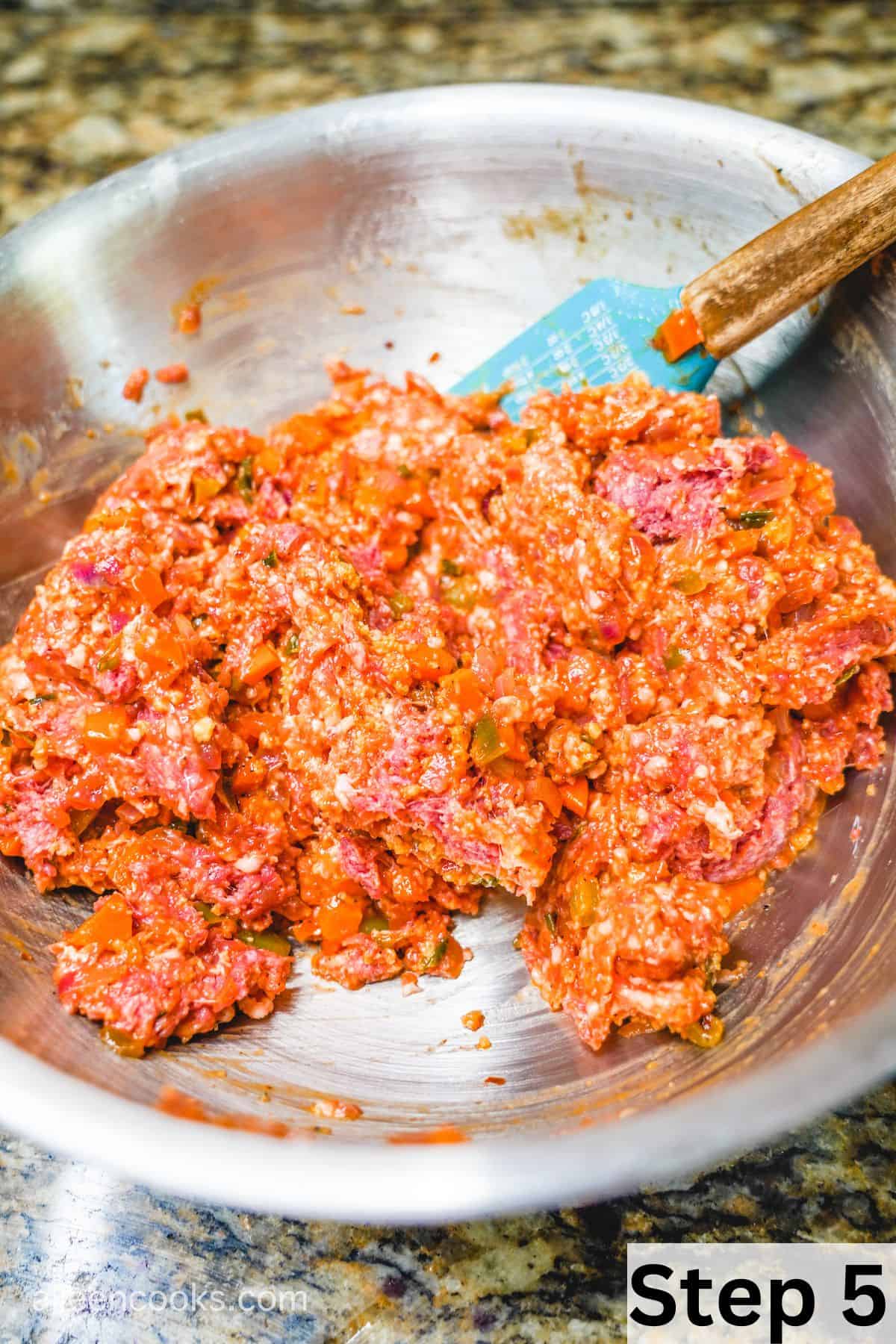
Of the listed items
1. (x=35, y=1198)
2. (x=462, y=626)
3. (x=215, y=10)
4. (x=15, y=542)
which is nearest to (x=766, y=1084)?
(x=462, y=626)

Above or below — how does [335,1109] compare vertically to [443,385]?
below

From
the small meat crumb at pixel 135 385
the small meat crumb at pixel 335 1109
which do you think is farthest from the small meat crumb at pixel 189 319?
the small meat crumb at pixel 335 1109

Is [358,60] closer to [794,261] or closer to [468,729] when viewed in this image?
[794,261]

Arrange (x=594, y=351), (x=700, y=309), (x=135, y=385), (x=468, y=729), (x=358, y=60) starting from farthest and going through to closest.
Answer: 1. (x=358, y=60)
2. (x=135, y=385)
3. (x=594, y=351)
4. (x=700, y=309)
5. (x=468, y=729)

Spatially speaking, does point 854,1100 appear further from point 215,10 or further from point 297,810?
point 215,10

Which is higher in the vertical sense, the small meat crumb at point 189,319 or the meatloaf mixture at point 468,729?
the small meat crumb at point 189,319

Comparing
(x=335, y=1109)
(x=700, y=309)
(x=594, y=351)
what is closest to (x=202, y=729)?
(x=335, y=1109)

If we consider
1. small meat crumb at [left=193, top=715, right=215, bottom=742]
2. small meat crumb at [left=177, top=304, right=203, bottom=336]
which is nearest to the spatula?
small meat crumb at [left=177, top=304, right=203, bottom=336]

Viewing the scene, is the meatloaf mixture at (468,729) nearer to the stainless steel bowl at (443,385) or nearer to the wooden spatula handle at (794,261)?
the stainless steel bowl at (443,385)
